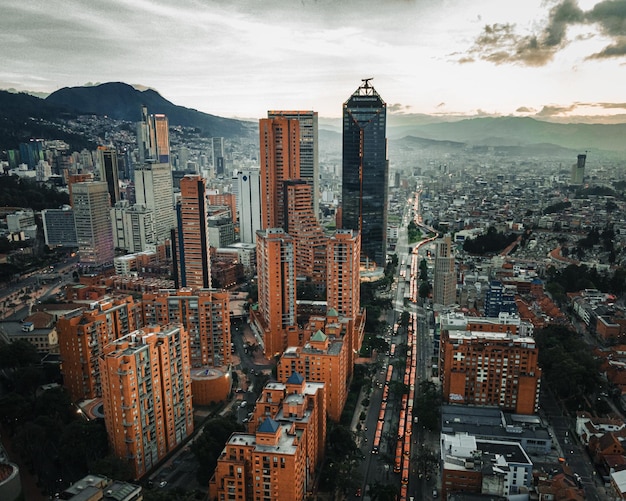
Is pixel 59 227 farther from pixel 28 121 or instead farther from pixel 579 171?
pixel 579 171

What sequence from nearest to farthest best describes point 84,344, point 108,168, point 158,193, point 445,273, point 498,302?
point 84,344, point 498,302, point 445,273, point 158,193, point 108,168

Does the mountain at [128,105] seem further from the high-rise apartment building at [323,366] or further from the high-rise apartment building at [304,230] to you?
the high-rise apartment building at [323,366]

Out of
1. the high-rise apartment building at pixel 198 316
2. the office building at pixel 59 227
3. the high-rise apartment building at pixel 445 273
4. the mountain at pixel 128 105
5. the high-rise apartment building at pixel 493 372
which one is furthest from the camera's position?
the mountain at pixel 128 105

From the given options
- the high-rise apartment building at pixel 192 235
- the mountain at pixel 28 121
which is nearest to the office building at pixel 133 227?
the high-rise apartment building at pixel 192 235

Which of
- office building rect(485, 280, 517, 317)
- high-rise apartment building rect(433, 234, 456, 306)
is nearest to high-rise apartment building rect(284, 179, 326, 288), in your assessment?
high-rise apartment building rect(433, 234, 456, 306)

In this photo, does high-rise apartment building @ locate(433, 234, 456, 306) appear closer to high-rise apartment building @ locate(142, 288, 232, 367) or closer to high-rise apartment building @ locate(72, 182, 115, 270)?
high-rise apartment building @ locate(142, 288, 232, 367)

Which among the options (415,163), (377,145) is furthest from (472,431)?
(415,163)

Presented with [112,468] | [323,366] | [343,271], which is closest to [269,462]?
[112,468]
